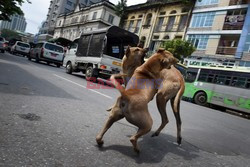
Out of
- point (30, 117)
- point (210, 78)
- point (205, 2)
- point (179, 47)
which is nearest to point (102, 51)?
point (30, 117)

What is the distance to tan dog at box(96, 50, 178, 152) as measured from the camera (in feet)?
7.96

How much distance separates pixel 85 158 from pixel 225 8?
27392mm

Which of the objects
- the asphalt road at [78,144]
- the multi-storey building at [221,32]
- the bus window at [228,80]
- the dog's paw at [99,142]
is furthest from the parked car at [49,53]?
the dog's paw at [99,142]

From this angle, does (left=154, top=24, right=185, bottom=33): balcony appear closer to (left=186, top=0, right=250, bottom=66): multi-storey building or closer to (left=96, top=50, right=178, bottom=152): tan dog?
(left=186, top=0, right=250, bottom=66): multi-storey building

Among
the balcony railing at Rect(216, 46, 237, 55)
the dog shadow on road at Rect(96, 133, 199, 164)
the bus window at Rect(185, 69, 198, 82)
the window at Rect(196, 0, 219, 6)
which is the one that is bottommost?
the dog shadow on road at Rect(96, 133, 199, 164)

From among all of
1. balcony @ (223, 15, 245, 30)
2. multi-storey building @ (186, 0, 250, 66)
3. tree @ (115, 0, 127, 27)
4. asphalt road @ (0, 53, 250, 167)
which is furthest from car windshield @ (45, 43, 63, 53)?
tree @ (115, 0, 127, 27)

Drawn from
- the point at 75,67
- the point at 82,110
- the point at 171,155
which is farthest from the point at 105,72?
the point at 171,155

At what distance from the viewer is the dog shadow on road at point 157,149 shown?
105 inches

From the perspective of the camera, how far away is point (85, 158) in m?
2.31

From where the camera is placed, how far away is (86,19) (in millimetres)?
49375

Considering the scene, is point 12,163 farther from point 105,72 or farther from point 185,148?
point 105,72

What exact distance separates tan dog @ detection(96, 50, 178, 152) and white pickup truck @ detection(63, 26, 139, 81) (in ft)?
26.8

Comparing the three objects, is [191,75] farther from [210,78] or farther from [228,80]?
[228,80]

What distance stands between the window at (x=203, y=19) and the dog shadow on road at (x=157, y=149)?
2586 centimetres
